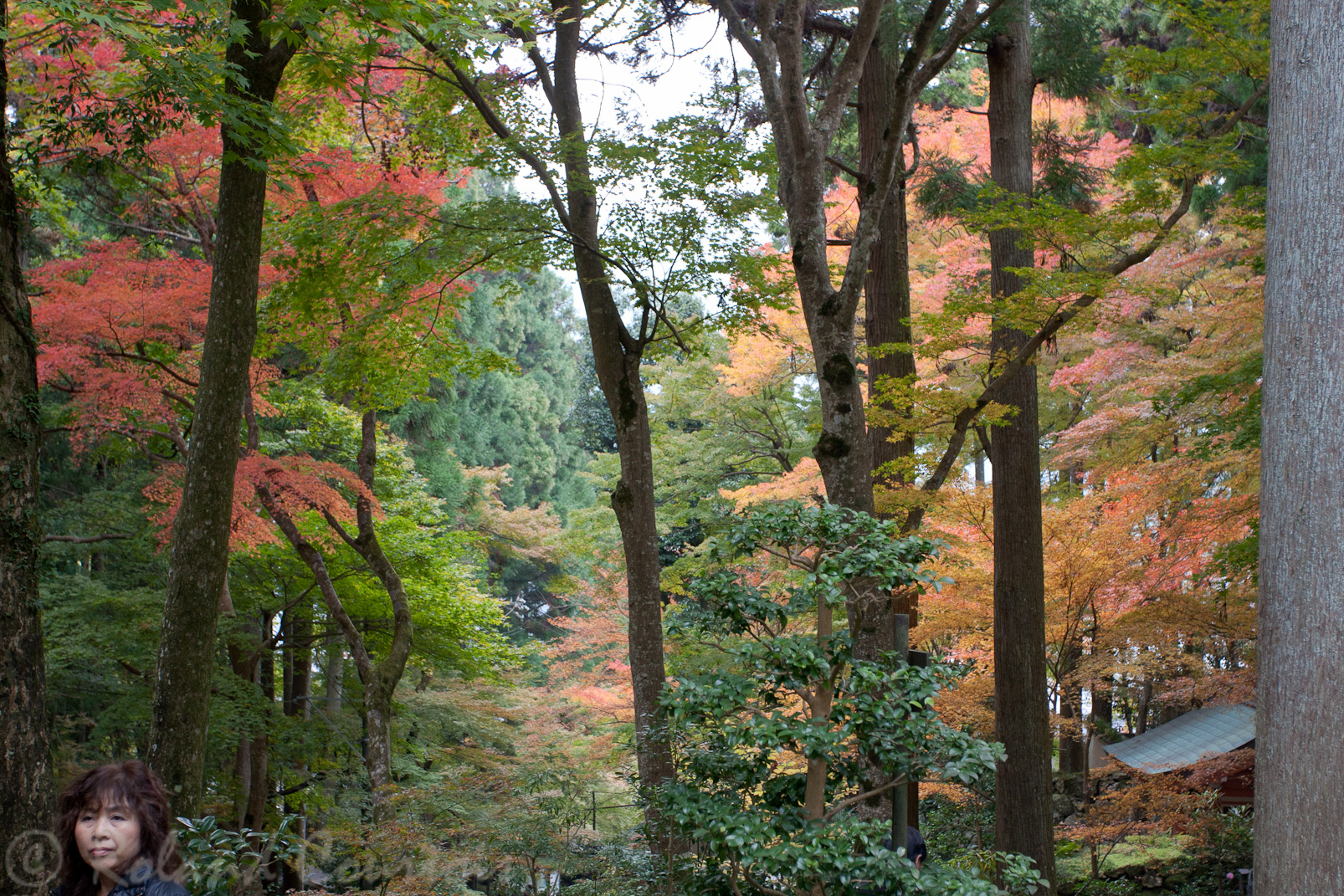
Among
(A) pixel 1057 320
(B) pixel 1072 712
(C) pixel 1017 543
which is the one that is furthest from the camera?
(B) pixel 1072 712

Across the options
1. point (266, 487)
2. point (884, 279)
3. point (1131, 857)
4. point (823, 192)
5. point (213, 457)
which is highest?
point (884, 279)

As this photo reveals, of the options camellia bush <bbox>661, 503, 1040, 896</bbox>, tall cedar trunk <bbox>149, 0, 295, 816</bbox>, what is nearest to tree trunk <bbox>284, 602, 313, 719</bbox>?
tall cedar trunk <bbox>149, 0, 295, 816</bbox>

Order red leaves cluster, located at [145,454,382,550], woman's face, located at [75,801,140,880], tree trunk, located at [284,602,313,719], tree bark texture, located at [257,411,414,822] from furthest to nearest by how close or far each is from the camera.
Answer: tree trunk, located at [284,602,313,719] < tree bark texture, located at [257,411,414,822] < red leaves cluster, located at [145,454,382,550] < woman's face, located at [75,801,140,880]

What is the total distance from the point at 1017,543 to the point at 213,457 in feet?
16.8

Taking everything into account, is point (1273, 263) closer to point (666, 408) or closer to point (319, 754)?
point (319, 754)

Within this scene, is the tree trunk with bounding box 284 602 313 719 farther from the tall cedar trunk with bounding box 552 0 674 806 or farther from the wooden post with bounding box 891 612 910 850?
the wooden post with bounding box 891 612 910 850

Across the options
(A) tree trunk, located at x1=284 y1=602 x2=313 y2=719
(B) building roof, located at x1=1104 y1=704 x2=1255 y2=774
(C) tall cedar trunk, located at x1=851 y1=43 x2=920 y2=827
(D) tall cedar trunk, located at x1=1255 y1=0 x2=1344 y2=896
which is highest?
(C) tall cedar trunk, located at x1=851 y1=43 x2=920 y2=827

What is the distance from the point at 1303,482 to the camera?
2467 mm

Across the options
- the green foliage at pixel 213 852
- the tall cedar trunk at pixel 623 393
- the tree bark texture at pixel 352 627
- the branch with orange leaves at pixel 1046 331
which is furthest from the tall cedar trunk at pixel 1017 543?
the tree bark texture at pixel 352 627

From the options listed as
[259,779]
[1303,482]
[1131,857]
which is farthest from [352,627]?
[1131,857]

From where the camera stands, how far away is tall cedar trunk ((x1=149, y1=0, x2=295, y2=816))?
4297mm

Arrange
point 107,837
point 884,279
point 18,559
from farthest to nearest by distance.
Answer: point 884,279 < point 18,559 < point 107,837

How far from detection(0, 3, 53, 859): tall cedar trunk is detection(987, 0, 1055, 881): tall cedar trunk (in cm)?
530

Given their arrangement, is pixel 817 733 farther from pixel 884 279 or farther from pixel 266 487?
pixel 266 487
